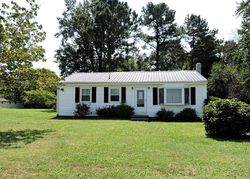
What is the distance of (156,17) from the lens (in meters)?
49.1

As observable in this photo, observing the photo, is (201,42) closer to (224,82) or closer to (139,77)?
(224,82)

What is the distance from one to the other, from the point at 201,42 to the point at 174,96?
27.3 meters

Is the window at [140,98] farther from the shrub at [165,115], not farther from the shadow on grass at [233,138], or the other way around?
the shadow on grass at [233,138]

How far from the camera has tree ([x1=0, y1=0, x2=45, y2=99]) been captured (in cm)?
1496

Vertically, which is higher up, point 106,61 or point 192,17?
point 192,17

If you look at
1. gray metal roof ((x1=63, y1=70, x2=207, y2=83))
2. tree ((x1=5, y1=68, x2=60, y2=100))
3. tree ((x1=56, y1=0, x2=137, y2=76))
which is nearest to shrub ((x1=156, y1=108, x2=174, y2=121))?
gray metal roof ((x1=63, y1=70, x2=207, y2=83))

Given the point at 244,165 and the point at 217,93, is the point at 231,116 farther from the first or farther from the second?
the point at 217,93

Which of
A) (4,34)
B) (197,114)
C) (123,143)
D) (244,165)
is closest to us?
(244,165)

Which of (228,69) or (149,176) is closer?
(149,176)

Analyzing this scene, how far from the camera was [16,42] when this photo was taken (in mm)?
15445

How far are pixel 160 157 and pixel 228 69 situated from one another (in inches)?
948

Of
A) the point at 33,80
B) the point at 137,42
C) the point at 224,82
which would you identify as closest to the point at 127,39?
the point at 137,42

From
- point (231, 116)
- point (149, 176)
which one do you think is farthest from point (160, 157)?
point (231, 116)

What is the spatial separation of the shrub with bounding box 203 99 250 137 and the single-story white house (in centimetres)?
1014
